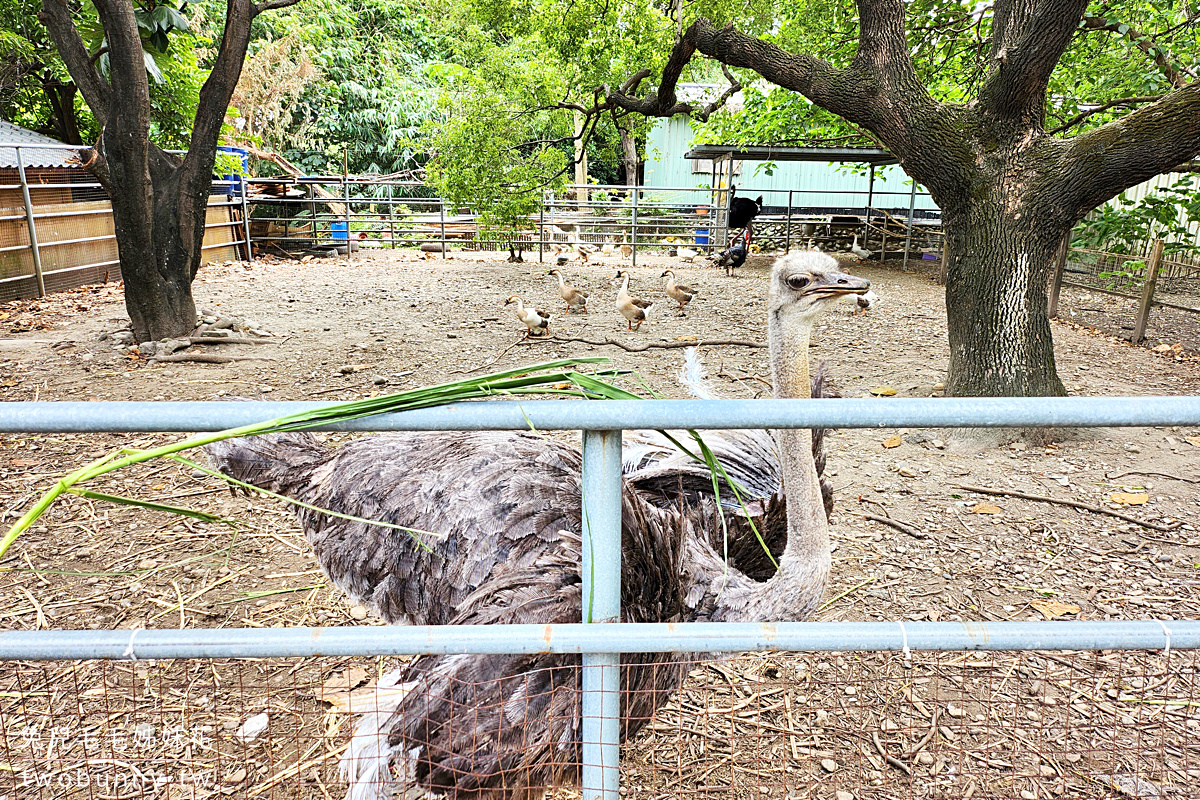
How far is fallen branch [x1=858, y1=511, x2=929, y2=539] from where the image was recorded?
3.97m

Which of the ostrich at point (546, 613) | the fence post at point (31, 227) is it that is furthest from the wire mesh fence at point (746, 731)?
the fence post at point (31, 227)

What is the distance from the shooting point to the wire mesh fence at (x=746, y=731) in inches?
96.1

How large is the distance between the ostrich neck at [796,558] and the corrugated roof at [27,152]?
37.0 ft

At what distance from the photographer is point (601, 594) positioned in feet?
4.66

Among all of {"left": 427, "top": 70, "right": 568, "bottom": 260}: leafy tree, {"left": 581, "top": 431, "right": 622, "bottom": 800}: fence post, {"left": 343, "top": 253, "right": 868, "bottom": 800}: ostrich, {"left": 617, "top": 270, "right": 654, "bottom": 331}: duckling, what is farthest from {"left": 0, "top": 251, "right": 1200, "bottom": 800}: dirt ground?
{"left": 427, "top": 70, "right": 568, "bottom": 260}: leafy tree

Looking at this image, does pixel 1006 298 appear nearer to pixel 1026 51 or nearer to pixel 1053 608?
pixel 1026 51

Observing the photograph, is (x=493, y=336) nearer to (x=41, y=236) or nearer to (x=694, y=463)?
(x=694, y=463)

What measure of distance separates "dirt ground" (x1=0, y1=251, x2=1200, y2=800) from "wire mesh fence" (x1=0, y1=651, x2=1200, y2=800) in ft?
0.04

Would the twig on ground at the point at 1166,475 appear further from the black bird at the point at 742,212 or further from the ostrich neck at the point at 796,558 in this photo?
the black bird at the point at 742,212

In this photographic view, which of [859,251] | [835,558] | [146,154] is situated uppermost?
[146,154]

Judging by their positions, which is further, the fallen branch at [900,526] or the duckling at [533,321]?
the duckling at [533,321]

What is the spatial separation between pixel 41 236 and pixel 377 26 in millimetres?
16557

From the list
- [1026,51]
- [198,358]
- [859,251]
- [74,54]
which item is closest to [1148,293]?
[1026,51]

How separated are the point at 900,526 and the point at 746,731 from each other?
1700 mm
